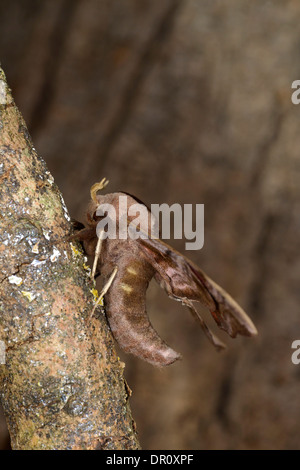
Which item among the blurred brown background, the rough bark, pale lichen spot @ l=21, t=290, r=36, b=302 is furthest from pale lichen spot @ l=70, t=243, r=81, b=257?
the blurred brown background

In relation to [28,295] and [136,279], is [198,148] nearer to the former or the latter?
[136,279]

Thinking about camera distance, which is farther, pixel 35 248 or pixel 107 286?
pixel 107 286

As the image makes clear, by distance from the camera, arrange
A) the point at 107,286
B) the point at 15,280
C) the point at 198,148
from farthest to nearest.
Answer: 1. the point at 198,148
2. the point at 107,286
3. the point at 15,280

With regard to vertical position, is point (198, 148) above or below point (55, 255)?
above
